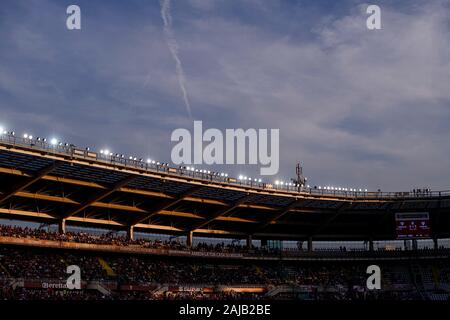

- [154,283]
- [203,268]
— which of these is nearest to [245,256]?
[203,268]

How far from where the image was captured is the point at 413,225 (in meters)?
77.6

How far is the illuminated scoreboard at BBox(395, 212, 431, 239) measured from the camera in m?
76.9

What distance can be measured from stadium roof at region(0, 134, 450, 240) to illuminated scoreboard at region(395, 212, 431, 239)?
375cm

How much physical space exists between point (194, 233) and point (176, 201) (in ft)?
48.9

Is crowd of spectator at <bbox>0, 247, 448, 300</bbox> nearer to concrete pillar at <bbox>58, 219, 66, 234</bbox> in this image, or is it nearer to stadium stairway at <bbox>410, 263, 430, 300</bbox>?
stadium stairway at <bbox>410, 263, 430, 300</bbox>

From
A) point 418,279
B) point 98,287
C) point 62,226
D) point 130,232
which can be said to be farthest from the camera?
point 418,279

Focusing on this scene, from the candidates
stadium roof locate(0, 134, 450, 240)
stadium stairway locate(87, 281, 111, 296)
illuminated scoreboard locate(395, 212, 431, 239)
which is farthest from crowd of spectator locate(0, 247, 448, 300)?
illuminated scoreboard locate(395, 212, 431, 239)

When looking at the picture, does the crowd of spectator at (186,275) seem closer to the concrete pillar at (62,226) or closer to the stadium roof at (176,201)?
the concrete pillar at (62,226)

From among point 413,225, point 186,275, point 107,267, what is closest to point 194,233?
point 186,275

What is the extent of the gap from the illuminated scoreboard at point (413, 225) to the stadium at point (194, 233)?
13 centimetres

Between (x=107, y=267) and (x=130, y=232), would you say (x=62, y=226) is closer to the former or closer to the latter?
(x=107, y=267)

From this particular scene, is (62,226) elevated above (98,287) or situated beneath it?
elevated above

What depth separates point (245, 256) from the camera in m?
82.0

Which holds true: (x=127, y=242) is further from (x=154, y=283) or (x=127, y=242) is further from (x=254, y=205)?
(x=254, y=205)
